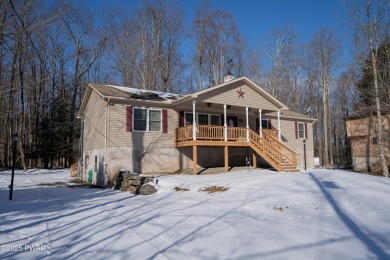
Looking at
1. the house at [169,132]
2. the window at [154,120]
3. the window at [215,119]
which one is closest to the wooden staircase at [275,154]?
the house at [169,132]

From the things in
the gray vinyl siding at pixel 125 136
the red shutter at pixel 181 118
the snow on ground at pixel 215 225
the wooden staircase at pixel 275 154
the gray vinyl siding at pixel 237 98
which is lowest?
the snow on ground at pixel 215 225

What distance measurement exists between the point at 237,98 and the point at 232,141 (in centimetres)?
274

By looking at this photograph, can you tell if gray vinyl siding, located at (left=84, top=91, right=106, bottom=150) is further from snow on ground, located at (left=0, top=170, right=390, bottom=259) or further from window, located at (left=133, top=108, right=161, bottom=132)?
snow on ground, located at (left=0, top=170, right=390, bottom=259)

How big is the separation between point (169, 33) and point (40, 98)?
16311mm

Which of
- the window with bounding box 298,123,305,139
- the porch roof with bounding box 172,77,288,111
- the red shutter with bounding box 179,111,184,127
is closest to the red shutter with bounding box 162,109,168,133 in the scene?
the porch roof with bounding box 172,77,288,111

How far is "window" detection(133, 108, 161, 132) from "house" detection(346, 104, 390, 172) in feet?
60.7

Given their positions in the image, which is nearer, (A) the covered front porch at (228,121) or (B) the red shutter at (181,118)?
(A) the covered front porch at (228,121)

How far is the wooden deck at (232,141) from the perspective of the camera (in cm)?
1494

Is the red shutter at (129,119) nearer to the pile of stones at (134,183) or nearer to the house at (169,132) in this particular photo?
the house at (169,132)

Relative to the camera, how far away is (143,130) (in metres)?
15.4

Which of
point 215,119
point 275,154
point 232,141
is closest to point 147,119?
point 215,119

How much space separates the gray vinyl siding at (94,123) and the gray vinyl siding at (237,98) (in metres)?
5.48

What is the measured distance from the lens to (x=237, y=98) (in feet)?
56.4

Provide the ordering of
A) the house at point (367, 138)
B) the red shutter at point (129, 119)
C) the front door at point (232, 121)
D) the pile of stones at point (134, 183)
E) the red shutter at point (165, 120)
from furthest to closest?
the house at point (367, 138)
the front door at point (232, 121)
the red shutter at point (165, 120)
the red shutter at point (129, 119)
the pile of stones at point (134, 183)
